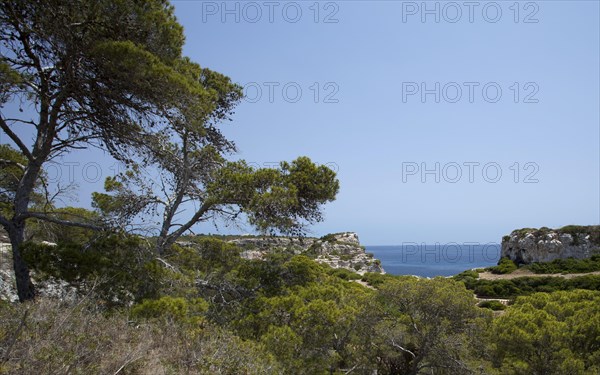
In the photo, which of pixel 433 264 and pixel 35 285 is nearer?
pixel 35 285

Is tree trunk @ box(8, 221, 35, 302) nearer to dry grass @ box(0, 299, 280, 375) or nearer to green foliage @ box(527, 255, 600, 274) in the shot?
dry grass @ box(0, 299, 280, 375)

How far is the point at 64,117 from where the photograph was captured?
7.48 m

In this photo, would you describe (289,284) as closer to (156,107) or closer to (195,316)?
(195,316)

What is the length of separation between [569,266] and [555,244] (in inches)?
203

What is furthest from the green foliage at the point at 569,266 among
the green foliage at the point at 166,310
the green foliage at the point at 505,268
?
the green foliage at the point at 166,310

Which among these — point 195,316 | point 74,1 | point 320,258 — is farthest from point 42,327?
point 320,258

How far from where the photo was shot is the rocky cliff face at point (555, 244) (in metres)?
30.5

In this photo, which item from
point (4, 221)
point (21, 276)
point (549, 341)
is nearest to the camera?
point (549, 341)

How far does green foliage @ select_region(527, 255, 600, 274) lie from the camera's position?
25.5 meters

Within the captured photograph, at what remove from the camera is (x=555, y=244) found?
3122cm

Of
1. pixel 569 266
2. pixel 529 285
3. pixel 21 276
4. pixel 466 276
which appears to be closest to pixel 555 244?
pixel 569 266

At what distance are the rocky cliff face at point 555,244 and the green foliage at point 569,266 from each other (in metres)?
2.11

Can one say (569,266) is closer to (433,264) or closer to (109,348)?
(109,348)

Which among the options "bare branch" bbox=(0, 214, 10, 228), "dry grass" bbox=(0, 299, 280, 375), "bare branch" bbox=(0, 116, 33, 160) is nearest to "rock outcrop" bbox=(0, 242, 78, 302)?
"bare branch" bbox=(0, 214, 10, 228)
